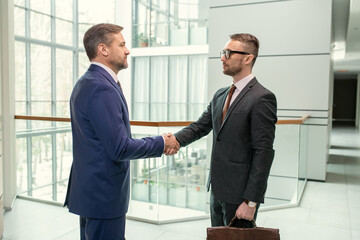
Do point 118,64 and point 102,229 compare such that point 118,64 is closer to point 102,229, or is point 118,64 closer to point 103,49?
point 103,49

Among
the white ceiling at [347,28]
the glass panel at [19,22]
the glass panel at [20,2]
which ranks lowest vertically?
the white ceiling at [347,28]

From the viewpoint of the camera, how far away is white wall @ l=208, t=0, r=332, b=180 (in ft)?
18.1

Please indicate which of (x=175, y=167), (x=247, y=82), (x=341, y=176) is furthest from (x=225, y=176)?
(x=341, y=176)

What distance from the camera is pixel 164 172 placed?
3654 mm

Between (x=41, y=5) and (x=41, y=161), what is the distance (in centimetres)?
803

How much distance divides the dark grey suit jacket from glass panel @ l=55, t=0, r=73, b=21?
1190 cm

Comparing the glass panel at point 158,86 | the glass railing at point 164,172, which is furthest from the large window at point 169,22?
the glass railing at point 164,172

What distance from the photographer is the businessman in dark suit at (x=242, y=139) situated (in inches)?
68.9

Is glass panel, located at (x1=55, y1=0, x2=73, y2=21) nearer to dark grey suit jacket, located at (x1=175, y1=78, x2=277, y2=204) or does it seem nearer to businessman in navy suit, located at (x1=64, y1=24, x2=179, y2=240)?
businessman in navy suit, located at (x1=64, y1=24, x2=179, y2=240)

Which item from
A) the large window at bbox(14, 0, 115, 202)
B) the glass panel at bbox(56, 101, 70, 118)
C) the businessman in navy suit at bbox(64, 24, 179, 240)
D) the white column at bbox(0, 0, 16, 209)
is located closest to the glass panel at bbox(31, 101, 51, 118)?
the large window at bbox(14, 0, 115, 202)

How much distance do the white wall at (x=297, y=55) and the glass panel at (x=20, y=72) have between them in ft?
24.6

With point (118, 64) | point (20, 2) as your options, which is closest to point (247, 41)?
point (118, 64)

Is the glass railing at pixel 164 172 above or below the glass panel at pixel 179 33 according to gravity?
below

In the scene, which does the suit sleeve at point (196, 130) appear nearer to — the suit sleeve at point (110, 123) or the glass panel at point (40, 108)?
the suit sleeve at point (110, 123)
